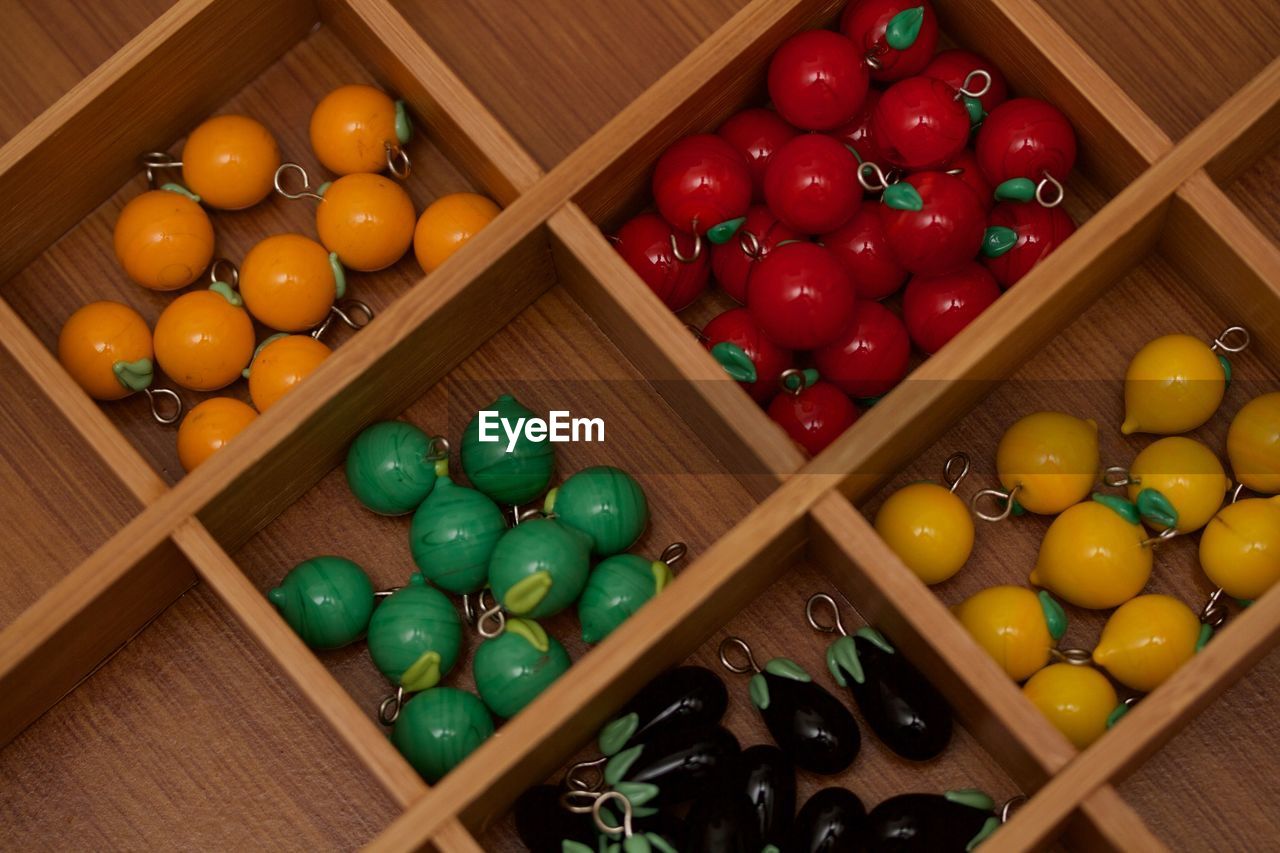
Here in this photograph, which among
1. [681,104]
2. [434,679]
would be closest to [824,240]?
[681,104]

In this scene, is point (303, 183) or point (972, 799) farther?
point (303, 183)

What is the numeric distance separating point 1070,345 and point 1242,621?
9.6 inches

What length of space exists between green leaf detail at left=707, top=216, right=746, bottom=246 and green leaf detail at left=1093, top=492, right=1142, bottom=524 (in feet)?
0.99

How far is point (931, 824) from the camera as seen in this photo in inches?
35.1

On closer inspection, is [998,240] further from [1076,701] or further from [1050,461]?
[1076,701]

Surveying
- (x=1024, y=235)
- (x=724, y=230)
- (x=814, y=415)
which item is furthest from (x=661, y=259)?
(x=1024, y=235)

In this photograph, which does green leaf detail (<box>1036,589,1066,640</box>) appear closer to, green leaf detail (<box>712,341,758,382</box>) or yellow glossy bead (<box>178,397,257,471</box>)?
green leaf detail (<box>712,341,758,382</box>)

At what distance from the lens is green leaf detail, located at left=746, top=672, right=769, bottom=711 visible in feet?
3.06

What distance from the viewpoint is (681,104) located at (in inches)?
37.4

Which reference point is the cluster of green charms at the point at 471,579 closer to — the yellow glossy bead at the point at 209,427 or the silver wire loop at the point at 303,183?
the yellow glossy bead at the point at 209,427

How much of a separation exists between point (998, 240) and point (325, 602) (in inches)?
20.2

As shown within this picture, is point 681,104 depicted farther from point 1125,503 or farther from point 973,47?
point 1125,503

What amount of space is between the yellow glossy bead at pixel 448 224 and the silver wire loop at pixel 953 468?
36cm

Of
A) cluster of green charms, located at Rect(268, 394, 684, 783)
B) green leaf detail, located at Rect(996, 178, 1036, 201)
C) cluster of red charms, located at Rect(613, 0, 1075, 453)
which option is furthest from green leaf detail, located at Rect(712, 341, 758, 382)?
green leaf detail, located at Rect(996, 178, 1036, 201)
